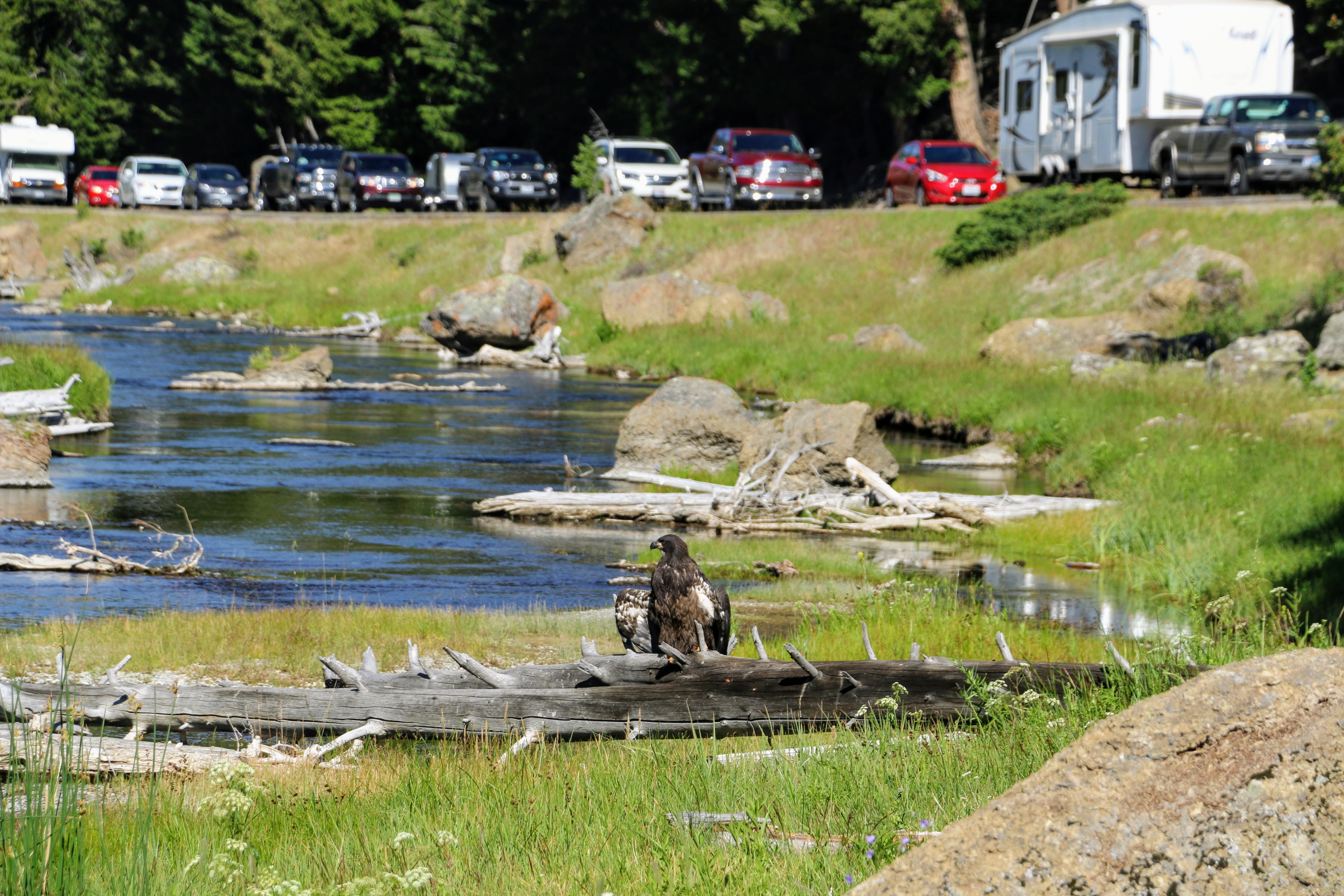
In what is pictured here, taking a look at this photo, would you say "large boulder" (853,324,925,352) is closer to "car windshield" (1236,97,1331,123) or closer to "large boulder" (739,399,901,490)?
"car windshield" (1236,97,1331,123)

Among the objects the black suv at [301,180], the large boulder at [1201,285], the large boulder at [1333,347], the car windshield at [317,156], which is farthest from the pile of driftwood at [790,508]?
the car windshield at [317,156]

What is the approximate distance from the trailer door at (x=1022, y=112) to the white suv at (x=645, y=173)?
10.5 meters

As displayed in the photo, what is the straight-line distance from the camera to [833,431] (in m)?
19.1

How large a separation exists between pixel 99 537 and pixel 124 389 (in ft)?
42.5

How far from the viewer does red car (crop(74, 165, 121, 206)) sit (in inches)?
2618

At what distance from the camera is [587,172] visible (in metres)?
52.9

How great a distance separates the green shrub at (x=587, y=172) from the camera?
Answer: 169ft

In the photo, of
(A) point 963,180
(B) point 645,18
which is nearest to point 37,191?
(B) point 645,18

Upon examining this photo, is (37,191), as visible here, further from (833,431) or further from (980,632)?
(980,632)

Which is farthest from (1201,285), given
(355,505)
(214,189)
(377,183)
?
(214,189)

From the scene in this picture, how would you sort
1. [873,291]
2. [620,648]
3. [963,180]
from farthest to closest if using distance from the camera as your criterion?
[963,180] < [873,291] < [620,648]

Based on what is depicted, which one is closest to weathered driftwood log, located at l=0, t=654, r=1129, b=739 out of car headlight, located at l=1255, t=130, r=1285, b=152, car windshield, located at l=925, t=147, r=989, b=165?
car headlight, located at l=1255, t=130, r=1285, b=152

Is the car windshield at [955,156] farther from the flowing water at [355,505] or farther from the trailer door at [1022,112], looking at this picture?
the flowing water at [355,505]

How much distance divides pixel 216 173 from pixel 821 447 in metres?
49.5
